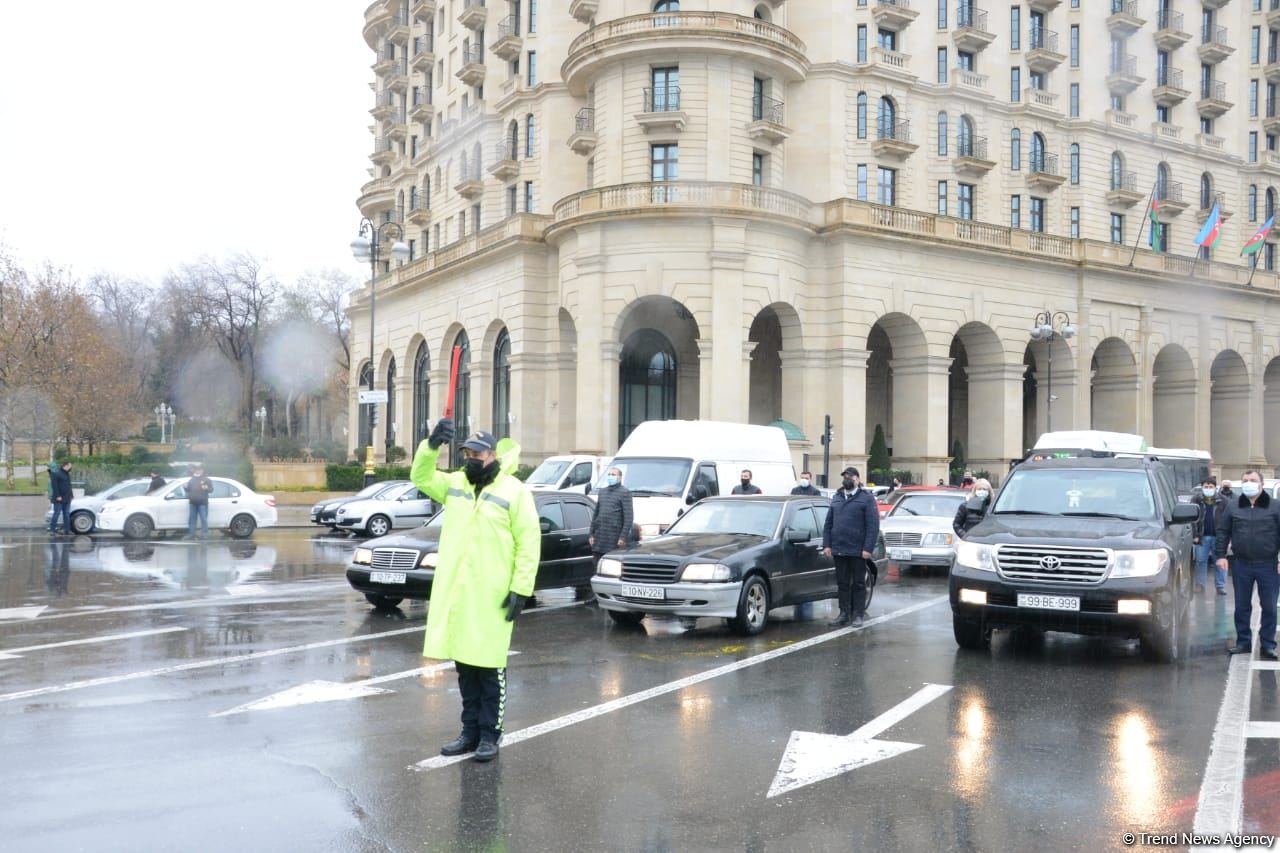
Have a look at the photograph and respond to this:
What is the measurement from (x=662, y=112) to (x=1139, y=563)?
3128 cm

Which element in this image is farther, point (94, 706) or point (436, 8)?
point (436, 8)

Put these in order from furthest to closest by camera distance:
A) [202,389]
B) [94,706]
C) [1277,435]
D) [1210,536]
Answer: [202,389], [1277,435], [1210,536], [94,706]

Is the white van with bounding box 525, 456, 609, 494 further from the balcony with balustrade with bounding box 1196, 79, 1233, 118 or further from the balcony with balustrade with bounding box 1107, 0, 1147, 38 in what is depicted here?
the balcony with balustrade with bounding box 1196, 79, 1233, 118

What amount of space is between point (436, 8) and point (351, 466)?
28.0 m

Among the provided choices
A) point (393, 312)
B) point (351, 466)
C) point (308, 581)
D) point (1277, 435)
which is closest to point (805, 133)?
point (351, 466)

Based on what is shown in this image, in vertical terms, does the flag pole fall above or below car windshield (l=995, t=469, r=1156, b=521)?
above

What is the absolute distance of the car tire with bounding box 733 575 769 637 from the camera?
1155 cm

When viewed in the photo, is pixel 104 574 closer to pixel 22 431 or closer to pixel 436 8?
pixel 22 431

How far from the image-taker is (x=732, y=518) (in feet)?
43.0

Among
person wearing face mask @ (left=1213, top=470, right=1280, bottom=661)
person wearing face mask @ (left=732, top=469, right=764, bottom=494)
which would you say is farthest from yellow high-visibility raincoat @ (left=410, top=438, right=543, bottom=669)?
person wearing face mask @ (left=732, top=469, right=764, bottom=494)

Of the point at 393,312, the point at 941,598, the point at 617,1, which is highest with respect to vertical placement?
the point at 617,1

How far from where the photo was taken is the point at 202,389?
86.4 meters

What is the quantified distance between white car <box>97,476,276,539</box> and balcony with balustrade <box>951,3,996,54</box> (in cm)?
3370

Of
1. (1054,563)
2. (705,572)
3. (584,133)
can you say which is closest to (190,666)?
(705,572)
